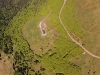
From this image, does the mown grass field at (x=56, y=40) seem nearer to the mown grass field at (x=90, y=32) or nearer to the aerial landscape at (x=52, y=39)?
the aerial landscape at (x=52, y=39)

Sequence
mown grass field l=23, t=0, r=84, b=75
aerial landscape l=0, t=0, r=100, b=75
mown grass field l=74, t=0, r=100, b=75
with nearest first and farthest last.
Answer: mown grass field l=74, t=0, r=100, b=75 → aerial landscape l=0, t=0, r=100, b=75 → mown grass field l=23, t=0, r=84, b=75

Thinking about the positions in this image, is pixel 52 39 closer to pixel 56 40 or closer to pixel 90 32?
pixel 56 40

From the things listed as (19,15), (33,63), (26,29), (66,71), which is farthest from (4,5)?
(66,71)

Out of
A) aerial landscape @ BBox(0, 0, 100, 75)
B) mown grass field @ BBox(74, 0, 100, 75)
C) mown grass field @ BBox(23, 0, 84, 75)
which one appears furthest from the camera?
mown grass field @ BBox(23, 0, 84, 75)

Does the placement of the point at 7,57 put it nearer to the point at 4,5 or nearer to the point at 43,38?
the point at 43,38

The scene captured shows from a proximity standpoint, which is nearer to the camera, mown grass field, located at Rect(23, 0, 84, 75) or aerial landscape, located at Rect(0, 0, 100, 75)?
aerial landscape, located at Rect(0, 0, 100, 75)

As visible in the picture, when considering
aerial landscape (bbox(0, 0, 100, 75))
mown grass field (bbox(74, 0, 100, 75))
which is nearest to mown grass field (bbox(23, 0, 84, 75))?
aerial landscape (bbox(0, 0, 100, 75))

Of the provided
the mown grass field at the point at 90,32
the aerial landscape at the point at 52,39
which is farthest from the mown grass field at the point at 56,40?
the mown grass field at the point at 90,32

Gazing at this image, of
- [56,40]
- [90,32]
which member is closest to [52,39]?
[56,40]

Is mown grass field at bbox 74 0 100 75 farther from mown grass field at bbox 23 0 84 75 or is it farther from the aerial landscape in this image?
mown grass field at bbox 23 0 84 75
